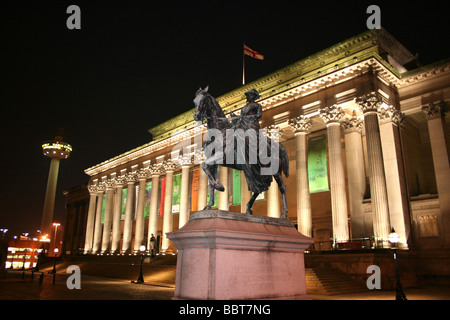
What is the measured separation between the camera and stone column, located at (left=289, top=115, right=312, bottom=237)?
28859mm

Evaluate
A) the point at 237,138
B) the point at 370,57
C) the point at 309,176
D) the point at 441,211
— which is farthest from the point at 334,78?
the point at 237,138

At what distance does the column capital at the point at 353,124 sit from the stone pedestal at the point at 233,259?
24431 mm

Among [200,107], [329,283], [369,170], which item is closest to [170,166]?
[369,170]

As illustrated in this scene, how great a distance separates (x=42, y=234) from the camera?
80438 mm

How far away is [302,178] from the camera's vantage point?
29562 millimetres

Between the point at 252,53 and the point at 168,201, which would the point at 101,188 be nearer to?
the point at 168,201

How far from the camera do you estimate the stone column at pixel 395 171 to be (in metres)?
25.3

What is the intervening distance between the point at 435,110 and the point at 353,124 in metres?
6.30

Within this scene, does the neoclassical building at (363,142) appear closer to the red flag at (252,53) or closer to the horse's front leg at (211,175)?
the red flag at (252,53)

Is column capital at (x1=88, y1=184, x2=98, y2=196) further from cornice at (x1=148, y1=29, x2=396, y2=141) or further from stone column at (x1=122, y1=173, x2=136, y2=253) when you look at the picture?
cornice at (x1=148, y1=29, x2=396, y2=141)

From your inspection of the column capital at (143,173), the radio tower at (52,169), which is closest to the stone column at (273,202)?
the column capital at (143,173)

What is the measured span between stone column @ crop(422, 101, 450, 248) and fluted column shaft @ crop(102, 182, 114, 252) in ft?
146

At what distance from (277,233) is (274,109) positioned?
1039 inches

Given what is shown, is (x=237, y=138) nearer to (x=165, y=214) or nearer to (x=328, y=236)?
(x=328, y=236)
